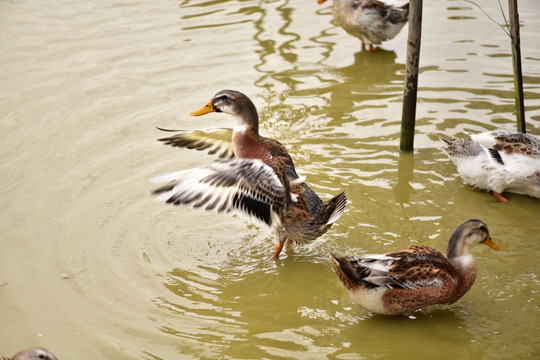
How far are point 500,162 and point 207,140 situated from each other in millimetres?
2575

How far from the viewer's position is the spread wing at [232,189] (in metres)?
5.05

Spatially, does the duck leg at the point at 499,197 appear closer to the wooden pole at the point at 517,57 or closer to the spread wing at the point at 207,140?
the wooden pole at the point at 517,57

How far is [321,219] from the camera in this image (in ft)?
18.2

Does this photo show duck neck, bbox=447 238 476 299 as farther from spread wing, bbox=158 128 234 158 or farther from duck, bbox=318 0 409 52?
duck, bbox=318 0 409 52

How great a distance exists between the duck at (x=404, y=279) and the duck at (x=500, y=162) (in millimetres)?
1602

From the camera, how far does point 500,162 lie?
20.6 feet

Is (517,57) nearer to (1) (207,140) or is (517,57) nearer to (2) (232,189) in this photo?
(1) (207,140)

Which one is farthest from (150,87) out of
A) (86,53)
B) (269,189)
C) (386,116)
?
(269,189)

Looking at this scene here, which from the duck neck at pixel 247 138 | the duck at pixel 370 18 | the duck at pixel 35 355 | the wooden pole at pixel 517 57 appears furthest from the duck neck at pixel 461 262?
the duck at pixel 370 18

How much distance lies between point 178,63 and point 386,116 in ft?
10.0

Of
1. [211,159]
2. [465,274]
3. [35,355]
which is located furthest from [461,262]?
[211,159]

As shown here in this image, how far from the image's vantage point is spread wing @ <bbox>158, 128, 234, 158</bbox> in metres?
6.30

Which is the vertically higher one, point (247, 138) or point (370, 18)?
point (370, 18)

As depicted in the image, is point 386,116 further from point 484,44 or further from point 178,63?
point 178,63
